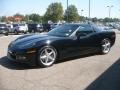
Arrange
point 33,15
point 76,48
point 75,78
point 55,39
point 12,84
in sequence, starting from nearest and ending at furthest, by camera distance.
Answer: point 12,84, point 75,78, point 55,39, point 76,48, point 33,15

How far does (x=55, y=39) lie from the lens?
22.6 feet

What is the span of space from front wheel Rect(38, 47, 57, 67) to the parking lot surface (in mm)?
171

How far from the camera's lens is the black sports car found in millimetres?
6375

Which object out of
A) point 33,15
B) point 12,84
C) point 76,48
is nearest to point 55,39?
point 76,48

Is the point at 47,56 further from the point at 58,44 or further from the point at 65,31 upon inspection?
the point at 65,31

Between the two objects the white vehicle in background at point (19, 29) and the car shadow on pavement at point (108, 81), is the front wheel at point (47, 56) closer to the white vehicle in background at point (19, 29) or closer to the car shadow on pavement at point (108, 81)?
the car shadow on pavement at point (108, 81)

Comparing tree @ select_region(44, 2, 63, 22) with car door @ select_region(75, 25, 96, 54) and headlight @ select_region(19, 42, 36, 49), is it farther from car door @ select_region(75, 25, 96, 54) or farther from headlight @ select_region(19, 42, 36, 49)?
headlight @ select_region(19, 42, 36, 49)

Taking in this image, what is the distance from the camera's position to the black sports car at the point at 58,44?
20.9 feet

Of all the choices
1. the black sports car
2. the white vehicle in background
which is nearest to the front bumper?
the black sports car

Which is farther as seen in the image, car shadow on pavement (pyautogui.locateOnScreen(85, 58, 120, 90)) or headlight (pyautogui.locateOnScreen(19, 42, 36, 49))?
headlight (pyautogui.locateOnScreen(19, 42, 36, 49))

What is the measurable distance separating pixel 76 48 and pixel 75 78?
2047mm

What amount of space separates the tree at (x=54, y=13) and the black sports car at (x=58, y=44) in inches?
2574

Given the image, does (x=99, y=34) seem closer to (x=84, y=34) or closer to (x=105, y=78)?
(x=84, y=34)

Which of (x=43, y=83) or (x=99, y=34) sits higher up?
(x=99, y=34)
